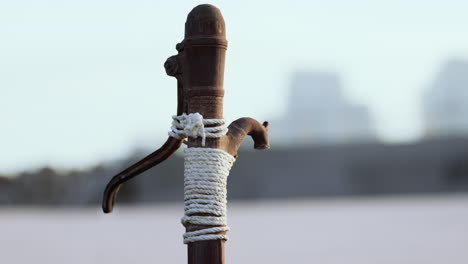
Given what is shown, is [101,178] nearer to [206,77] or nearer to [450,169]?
[450,169]

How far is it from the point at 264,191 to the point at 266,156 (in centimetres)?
74

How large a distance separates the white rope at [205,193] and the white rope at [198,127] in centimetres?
5

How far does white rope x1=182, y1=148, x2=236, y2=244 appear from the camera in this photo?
2152mm

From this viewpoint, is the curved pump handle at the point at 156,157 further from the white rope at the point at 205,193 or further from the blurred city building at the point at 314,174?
the blurred city building at the point at 314,174

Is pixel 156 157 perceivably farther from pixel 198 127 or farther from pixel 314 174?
pixel 314 174

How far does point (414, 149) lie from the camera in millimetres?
14648

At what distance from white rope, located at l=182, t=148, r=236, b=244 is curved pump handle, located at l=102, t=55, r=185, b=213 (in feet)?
0.31

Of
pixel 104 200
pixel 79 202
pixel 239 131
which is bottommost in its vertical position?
pixel 104 200

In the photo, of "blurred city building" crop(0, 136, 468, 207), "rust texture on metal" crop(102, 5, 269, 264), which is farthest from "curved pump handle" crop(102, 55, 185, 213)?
"blurred city building" crop(0, 136, 468, 207)

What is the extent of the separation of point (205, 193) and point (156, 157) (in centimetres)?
21

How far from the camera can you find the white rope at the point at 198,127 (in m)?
2.14

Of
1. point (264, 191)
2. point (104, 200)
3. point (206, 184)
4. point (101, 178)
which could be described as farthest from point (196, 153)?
point (264, 191)

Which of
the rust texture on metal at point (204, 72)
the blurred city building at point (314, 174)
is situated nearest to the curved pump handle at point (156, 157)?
the rust texture on metal at point (204, 72)

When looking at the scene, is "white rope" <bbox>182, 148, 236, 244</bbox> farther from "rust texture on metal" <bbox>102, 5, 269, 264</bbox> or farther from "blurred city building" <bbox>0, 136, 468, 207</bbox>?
"blurred city building" <bbox>0, 136, 468, 207</bbox>
